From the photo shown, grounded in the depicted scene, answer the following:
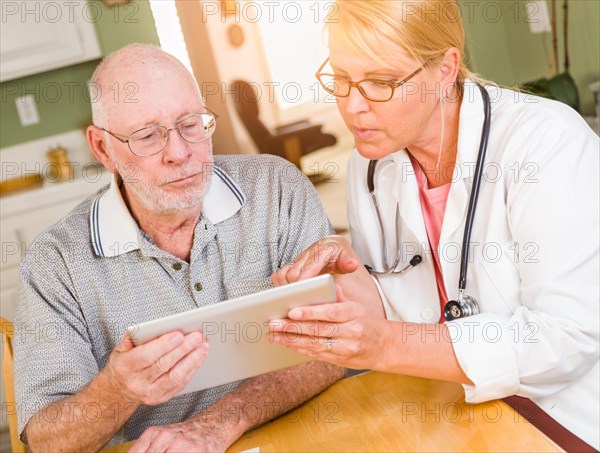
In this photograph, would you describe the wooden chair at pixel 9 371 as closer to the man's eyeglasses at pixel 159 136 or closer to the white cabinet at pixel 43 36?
the man's eyeglasses at pixel 159 136

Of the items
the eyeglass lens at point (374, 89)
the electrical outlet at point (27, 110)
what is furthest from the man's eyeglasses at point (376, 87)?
the electrical outlet at point (27, 110)

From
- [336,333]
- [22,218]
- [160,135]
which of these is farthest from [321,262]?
[22,218]

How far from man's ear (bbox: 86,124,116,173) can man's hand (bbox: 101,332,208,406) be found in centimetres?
58

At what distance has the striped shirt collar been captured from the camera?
160 cm

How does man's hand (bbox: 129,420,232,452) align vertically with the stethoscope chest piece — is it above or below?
below

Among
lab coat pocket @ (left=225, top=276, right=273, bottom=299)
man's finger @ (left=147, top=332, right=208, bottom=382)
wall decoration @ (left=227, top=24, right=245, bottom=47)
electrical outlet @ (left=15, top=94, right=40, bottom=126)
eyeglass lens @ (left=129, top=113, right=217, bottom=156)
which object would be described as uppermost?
wall decoration @ (left=227, top=24, right=245, bottom=47)

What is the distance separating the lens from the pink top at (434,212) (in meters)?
1.55

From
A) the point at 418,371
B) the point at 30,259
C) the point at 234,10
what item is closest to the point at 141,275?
the point at 30,259

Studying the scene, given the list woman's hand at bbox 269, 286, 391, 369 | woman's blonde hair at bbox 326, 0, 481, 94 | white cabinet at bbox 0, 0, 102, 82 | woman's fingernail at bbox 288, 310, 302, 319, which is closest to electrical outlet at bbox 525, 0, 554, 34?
white cabinet at bbox 0, 0, 102, 82

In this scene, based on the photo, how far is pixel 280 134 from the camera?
4.15 metres

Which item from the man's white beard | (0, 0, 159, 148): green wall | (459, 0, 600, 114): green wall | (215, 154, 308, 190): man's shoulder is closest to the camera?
the man's white beard

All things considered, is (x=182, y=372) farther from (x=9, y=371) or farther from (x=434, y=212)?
(x=9, y=371)

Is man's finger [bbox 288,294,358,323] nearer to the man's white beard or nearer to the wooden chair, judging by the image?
the man's white beard

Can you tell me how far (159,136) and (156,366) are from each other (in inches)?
23.2
